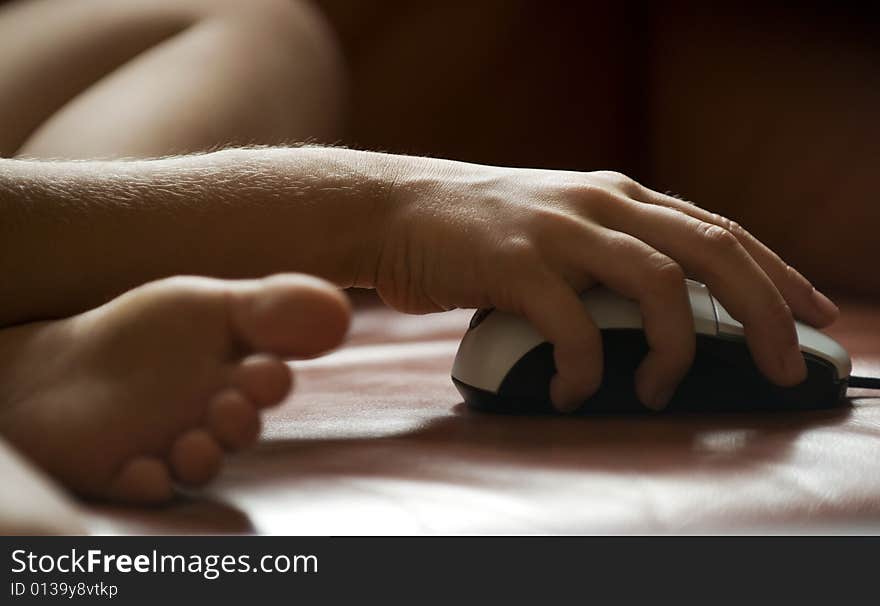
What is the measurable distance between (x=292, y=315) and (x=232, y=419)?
52mm

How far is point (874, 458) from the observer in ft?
1.80

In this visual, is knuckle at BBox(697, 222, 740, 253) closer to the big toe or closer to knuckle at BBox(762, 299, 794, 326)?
knuckle at BBox(762, 299, 794, 326)

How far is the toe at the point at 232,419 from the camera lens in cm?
43

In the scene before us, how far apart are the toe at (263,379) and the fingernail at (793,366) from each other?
33 cm

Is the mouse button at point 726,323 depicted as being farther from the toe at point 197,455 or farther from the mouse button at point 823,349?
the toe at point 197,455

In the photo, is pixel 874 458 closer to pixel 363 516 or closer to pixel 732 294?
pixel 732 294

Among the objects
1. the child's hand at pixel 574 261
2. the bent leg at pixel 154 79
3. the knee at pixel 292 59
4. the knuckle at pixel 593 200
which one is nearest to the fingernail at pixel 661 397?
the child's hand at pixel 574 261

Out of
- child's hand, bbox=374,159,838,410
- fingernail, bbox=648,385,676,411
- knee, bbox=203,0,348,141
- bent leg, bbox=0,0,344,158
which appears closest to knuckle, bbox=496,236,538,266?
child's hand, bbox=374,159,838,410

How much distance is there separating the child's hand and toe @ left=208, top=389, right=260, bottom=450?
22 centimetres

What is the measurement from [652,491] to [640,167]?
1.06 meters

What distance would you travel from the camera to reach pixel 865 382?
0.73m

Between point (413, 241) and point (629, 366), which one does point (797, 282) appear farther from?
point (413, 241)

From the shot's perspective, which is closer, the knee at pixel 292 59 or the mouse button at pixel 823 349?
the mouse button at pixel 823 349
